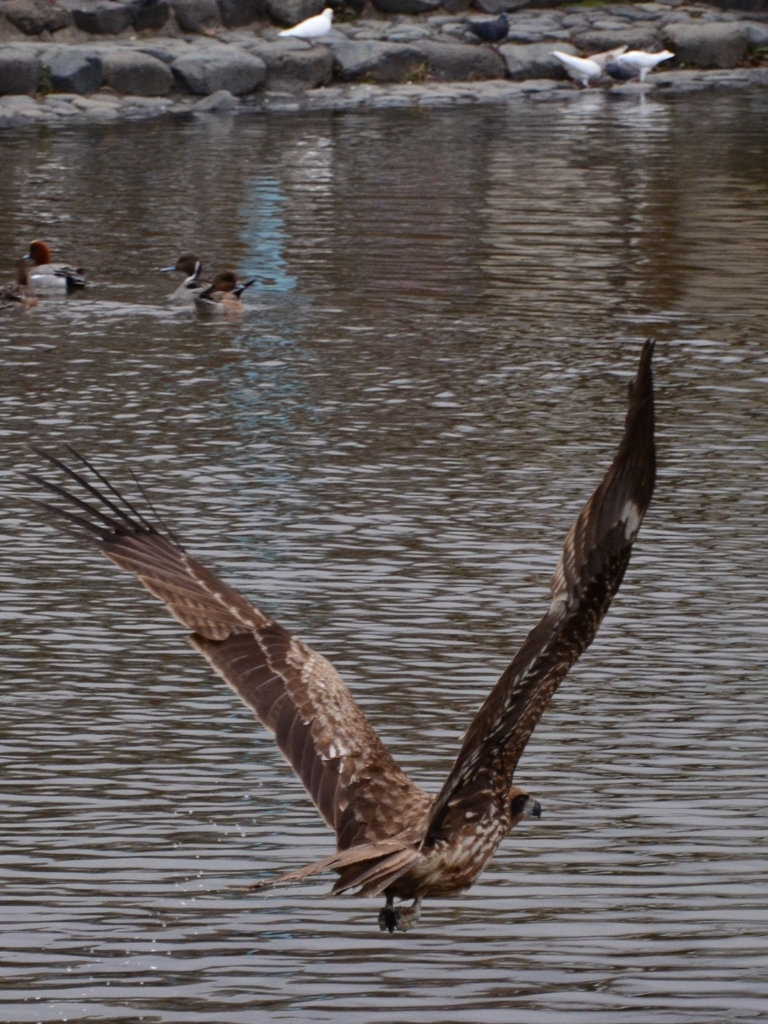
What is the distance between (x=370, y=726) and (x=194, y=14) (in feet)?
95.3

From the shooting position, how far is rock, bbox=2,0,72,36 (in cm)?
3066

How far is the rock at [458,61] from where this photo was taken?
33906 mm

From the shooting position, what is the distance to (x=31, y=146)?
25203mm

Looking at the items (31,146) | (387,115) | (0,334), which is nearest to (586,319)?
(0,334)

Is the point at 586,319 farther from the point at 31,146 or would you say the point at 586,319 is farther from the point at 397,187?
the point at 31,146

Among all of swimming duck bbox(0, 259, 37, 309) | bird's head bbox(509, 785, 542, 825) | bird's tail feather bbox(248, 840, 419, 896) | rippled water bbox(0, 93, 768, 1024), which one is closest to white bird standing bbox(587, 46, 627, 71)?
rippled water bbox(0, 93, 768, 1024)

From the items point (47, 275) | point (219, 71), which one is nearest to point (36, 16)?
point (219, 71)

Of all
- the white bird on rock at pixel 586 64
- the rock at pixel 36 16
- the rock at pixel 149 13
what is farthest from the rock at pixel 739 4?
the rock at pixel 36 16

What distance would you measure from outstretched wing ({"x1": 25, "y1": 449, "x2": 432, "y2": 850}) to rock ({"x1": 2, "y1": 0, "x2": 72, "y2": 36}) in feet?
88.3

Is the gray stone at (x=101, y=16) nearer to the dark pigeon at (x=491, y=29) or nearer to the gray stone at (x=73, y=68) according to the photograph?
the gray stone at (x=73, y=68)

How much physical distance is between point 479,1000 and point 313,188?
677 inches

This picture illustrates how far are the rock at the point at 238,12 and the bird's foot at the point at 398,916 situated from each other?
1176 inches

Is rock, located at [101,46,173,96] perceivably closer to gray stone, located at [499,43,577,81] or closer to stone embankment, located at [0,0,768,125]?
stone embankment, located at [0,0,768,125]

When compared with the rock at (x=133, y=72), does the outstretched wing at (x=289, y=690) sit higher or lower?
higher
